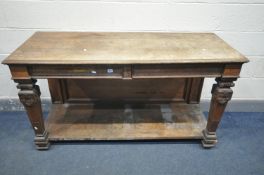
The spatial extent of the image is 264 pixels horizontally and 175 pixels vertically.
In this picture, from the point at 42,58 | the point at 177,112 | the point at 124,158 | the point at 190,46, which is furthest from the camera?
the point at 177,112

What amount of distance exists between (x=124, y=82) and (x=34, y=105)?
26.6 inches

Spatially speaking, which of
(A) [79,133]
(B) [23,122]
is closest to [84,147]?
(A) [79,133]

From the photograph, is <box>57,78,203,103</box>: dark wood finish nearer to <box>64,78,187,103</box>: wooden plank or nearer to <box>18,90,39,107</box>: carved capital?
<box>64,78,187,103</box>: wooden plank

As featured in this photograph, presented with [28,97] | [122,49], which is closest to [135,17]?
[122,49]

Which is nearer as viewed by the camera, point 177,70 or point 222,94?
point 177,70

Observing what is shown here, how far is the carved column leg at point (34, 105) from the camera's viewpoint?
1128 millimetres

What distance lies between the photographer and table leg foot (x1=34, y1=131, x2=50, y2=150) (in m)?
1.36

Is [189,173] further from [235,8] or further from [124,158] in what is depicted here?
[235,8]

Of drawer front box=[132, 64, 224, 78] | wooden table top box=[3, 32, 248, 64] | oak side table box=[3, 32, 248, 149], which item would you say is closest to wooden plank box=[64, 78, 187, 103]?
oak side table box=[3, 32, 248, 149]

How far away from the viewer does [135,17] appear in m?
1.48

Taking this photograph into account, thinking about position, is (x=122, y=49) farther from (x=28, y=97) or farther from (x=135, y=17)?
(x=28, y=97)

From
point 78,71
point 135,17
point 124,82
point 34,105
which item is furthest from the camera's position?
point 124,82

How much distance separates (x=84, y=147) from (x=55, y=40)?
0.72 metres

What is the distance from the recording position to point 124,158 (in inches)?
54.6
